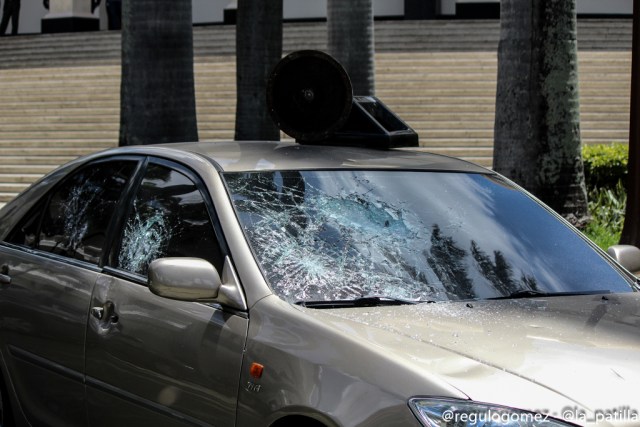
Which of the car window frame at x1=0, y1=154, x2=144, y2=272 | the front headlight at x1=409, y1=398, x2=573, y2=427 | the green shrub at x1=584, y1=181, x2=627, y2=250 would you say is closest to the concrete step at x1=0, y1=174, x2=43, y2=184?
the green shrub at x1=584, y1=181, x2=627, y2=250

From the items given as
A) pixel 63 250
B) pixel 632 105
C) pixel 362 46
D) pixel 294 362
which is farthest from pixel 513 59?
pixel 294 362

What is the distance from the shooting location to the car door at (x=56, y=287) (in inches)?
177

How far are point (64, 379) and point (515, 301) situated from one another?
189 cm

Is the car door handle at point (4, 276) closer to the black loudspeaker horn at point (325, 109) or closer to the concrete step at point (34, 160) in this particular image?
the black loudspeaker horn at point (325, 109)

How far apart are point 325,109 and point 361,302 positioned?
161 centimetres

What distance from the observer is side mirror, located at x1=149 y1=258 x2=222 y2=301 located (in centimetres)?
363

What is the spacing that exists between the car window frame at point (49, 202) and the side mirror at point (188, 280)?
900mm

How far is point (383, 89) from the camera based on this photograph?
2197 centimetres

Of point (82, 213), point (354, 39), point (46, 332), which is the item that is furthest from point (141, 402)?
point (354, 39)

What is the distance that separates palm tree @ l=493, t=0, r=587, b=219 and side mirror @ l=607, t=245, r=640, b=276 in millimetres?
7075

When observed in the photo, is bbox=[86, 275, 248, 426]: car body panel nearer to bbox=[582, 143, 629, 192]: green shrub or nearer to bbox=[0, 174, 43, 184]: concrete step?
bbox=[582, 143, 629, 192]: green shrub

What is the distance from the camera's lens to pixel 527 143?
1142 cm

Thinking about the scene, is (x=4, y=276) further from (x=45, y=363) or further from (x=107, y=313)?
(x=107, y=313)

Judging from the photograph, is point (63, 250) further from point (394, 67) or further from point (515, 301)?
point (394, 67)
